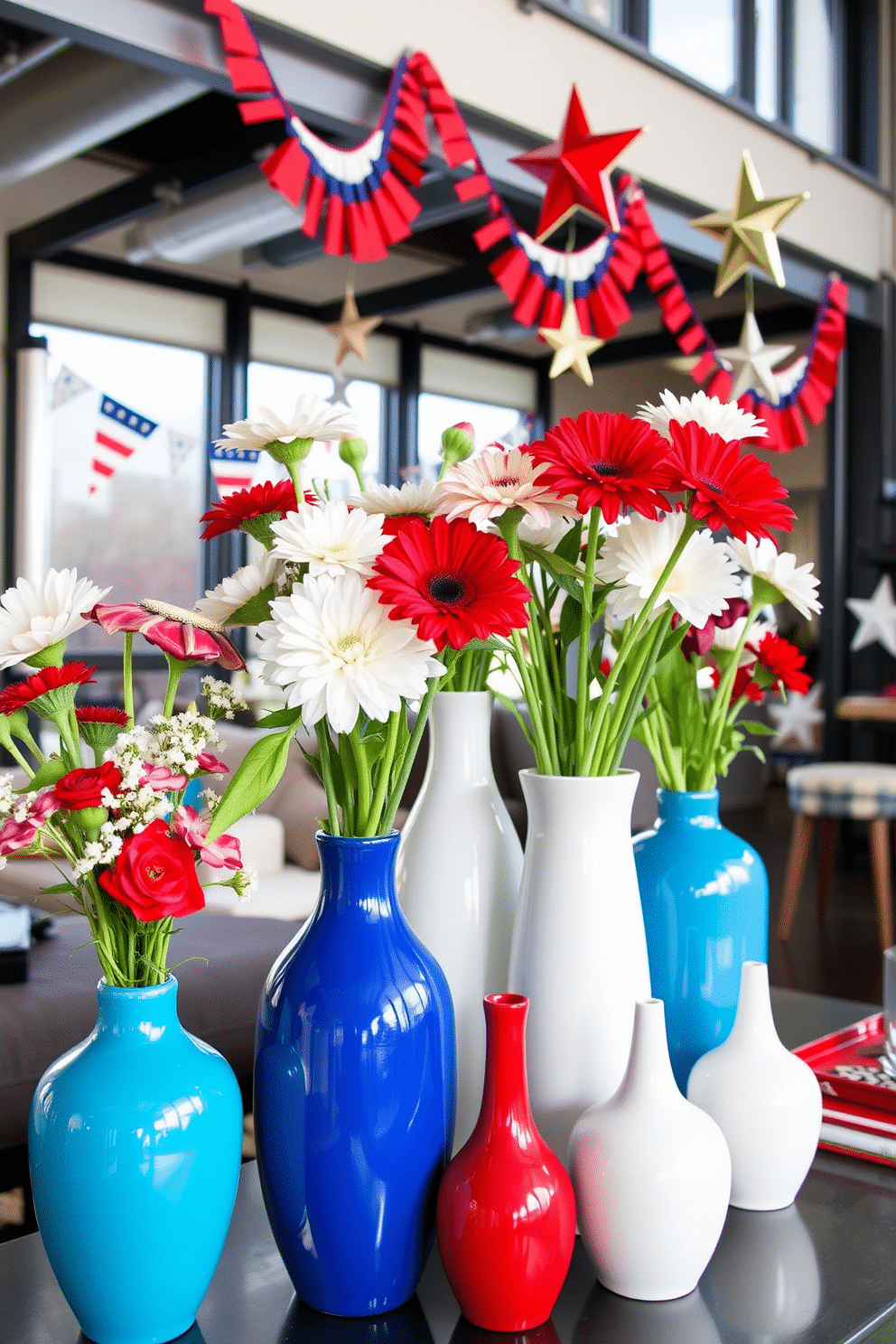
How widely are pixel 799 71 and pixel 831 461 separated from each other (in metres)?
1.83

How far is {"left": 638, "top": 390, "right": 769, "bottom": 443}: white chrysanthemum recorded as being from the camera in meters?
0.82

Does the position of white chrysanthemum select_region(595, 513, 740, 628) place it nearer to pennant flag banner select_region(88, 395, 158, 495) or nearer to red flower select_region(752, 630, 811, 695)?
red flower select_region(752, 630, 811, 695)

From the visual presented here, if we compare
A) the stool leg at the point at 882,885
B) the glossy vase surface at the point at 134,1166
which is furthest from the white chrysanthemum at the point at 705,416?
the stool leg at the point at 882,885

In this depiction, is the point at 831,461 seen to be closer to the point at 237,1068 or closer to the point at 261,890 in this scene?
the point at 261,890

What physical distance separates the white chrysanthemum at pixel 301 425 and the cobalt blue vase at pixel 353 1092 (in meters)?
0.25

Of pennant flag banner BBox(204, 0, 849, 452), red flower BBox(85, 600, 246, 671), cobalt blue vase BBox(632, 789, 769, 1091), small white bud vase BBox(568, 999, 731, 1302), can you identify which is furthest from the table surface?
pennant flag banner BBox(204, 0, 849, 452)

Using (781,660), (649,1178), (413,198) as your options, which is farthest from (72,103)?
(649,1178)

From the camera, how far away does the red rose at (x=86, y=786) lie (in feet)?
2.07

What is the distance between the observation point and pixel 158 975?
26.6 inches

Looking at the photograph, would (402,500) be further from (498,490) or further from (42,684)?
(42,684)

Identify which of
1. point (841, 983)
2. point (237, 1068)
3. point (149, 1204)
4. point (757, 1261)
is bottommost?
point (841, 983)

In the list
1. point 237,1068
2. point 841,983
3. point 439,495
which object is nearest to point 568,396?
point 841,983

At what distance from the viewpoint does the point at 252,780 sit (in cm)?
68

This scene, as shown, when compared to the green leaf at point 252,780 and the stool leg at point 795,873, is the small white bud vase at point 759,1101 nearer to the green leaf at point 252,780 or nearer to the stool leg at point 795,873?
the green leaf at point 252,780
